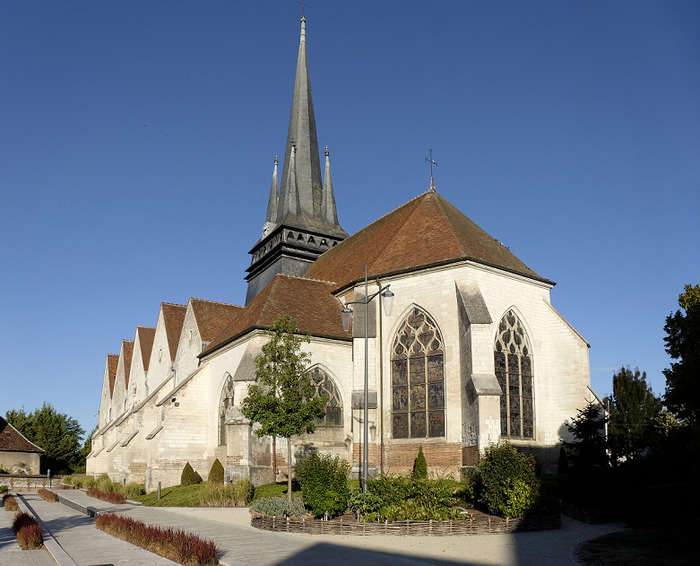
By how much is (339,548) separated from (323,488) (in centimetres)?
334

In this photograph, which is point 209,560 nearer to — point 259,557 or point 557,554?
point 259,557

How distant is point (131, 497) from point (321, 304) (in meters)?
11.0

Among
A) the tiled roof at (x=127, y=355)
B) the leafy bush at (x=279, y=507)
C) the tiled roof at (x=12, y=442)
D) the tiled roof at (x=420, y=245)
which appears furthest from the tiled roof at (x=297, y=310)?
the tiled roof at (x=12, y=442)

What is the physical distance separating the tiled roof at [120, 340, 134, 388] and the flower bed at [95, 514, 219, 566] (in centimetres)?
3402

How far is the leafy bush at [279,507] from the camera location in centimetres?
1458

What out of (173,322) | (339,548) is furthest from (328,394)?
(173,322)

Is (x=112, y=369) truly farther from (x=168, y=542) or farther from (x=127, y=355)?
(x=168, y=542)

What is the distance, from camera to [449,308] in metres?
23.0

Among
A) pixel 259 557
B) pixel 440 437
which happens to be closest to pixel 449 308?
pixel 440 437

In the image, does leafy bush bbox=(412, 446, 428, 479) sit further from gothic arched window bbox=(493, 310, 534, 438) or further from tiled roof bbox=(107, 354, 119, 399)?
tiled roof bbox=(107, 354, 119, 399)

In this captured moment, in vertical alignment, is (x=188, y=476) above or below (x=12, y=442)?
below

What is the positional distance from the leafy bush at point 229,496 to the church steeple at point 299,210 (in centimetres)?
1831

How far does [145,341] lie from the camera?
42469 millimetres

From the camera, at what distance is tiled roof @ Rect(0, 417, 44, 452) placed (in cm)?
4112
